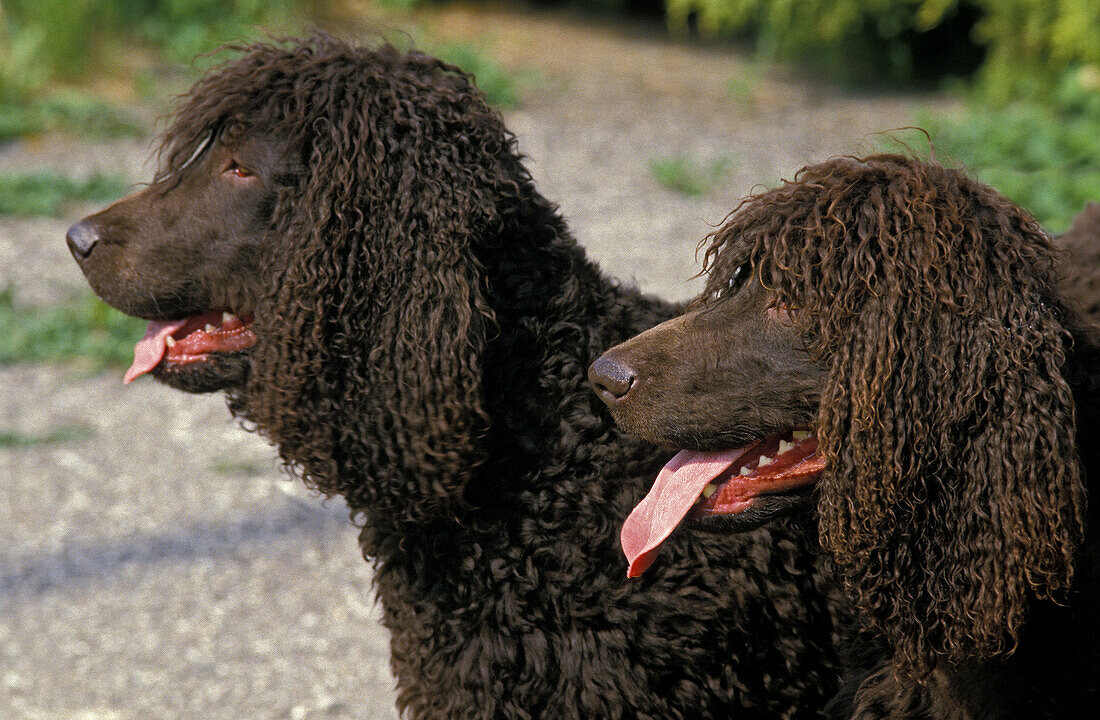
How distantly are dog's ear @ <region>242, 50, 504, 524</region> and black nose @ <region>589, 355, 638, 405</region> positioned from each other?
1.00 feet

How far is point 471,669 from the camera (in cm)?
272

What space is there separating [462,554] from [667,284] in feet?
11.7

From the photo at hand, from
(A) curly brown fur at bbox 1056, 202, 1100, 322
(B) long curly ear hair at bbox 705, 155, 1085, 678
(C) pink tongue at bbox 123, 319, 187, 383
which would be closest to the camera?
(B) long curly ear hair at bbox 705, 155, 1085, 678

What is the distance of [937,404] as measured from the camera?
214 centimetres

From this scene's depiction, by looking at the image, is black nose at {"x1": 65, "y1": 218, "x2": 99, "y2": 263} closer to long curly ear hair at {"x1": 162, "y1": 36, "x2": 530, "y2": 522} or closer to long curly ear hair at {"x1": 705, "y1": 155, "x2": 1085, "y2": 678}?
long curly ear hair at {"x1": 162, "y1": 36, "x2": 530, "y2": 522}

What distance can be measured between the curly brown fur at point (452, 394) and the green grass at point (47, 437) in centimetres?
254

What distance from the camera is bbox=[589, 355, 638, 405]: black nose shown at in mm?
2410

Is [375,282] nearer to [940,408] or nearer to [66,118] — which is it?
[940,408]

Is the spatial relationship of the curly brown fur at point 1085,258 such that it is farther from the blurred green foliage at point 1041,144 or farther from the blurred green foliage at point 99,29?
the blurred green foliage at point 99,29

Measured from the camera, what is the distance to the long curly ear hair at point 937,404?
208 centimetres

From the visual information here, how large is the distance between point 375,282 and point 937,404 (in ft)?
4.21

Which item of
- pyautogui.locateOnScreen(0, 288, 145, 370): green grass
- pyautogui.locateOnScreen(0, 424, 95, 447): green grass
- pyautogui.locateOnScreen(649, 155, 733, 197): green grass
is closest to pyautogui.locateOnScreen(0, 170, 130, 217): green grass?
pyautogui.locateOnScreen(0, 288, 145, 370): green grass

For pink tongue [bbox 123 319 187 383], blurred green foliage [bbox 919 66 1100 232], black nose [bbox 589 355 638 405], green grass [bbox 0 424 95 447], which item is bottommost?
green grass [bbox 0 424 95 447]

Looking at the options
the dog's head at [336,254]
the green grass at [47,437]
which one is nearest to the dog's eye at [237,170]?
the dog's head at [336,254]
